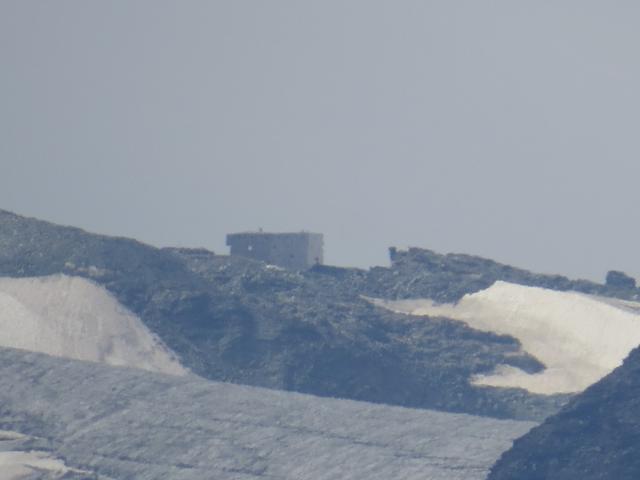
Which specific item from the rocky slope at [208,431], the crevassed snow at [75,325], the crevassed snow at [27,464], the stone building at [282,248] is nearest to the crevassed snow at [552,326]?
the stone building at [282,248]

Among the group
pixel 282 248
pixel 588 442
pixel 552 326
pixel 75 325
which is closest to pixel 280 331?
pixel 75 325

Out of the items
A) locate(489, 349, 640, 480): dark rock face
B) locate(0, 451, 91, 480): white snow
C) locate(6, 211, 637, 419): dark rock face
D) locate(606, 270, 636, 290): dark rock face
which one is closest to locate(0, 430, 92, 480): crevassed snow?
locate(0, 451, 91, 480): white snow

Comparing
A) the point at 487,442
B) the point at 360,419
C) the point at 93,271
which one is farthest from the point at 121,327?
the point at 487,442

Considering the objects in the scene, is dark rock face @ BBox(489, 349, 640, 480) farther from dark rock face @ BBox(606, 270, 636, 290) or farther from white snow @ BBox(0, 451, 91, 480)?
dark rock face @ BBox(606, 270, 636, 290)

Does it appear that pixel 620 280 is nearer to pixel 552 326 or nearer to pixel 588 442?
pixel 552 326

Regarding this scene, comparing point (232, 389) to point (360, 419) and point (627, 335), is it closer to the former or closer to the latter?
point (360, 419)
